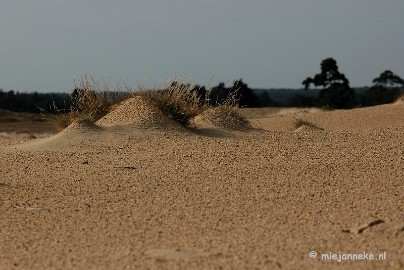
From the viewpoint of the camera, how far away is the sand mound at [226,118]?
15.2 m

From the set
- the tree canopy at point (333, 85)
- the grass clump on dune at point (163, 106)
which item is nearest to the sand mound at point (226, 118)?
the grass clump on dune at point (163, 106)

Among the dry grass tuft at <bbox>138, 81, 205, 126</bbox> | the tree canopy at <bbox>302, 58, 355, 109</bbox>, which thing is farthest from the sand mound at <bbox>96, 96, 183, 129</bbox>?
the tree canopy at <bbox>302, 58, 355, 109</bbox>

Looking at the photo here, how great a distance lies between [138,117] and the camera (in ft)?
46.7

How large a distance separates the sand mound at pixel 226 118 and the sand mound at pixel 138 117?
1129 millimetres

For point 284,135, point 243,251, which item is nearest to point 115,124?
point 284,135

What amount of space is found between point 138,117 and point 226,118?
2051 mm

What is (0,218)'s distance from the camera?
24.5ft

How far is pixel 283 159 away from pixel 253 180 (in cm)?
170

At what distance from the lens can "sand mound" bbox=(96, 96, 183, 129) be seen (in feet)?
46.0

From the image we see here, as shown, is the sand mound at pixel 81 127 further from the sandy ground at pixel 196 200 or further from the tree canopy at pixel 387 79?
the tree canopy at pixel 387 79
